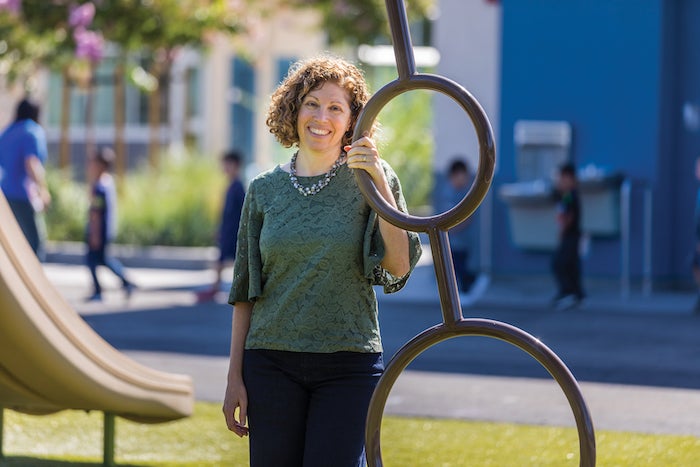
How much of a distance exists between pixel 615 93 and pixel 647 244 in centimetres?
163

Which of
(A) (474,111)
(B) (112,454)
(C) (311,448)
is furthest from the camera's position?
(B) (112,454)

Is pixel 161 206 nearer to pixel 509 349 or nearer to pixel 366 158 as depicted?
pixel 509 349

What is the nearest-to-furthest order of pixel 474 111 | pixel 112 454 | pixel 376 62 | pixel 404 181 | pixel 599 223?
pixel 474 111 < pixel 112 454 < pixel 599 223 < pixel 376 62 < pixel 404 181

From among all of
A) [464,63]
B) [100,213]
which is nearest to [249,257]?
[100,213]

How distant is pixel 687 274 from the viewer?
48.0 feet

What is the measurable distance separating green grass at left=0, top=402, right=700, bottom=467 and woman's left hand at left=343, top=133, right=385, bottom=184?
9.30 feet

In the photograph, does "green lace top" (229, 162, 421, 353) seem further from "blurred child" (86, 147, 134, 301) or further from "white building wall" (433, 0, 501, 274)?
"white building wall" (433, 0, 501, 274)

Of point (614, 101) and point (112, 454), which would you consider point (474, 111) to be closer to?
point (112, 454)

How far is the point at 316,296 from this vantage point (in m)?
3.96

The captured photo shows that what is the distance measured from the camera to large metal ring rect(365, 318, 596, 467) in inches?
139

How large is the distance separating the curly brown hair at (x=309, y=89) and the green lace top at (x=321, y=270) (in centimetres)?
17

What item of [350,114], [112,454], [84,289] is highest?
[350,114]

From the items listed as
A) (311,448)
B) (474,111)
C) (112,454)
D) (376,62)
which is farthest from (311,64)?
(376,62)

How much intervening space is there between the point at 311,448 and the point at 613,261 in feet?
36.7
